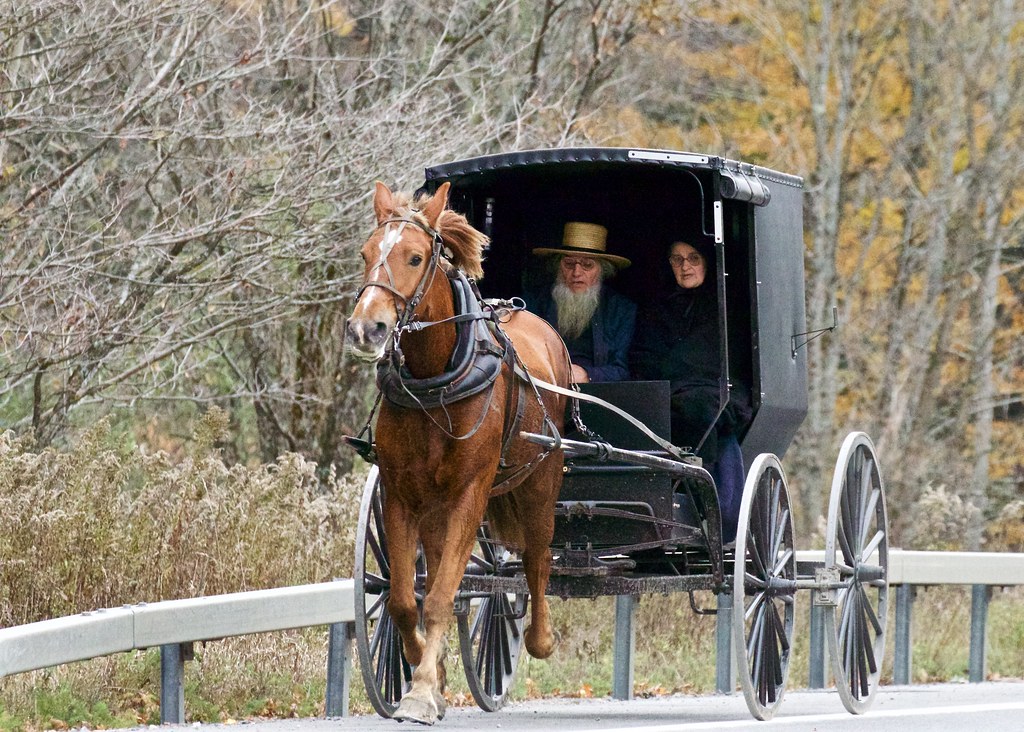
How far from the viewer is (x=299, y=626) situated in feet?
30.0

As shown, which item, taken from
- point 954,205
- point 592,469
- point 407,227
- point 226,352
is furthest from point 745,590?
point 954,205

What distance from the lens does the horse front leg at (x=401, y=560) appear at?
808cm

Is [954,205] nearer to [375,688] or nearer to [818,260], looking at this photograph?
[818,260]

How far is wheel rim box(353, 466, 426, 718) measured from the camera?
27.6 ft

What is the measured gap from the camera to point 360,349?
7145mm

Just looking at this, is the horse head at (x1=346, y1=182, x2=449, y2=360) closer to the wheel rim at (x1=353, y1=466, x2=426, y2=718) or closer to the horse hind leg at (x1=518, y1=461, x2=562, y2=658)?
the wheel rim at (x1=353, y1=466, x2=426, y2=718)

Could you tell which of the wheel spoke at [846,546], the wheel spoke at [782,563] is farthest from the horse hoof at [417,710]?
the wheel spoke at [846,546]

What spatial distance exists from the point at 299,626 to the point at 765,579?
94.8 inches

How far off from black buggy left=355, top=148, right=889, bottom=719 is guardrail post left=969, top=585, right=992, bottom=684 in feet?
7.41

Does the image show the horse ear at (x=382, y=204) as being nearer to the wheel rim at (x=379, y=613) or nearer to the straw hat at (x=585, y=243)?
the wheel rim at (x=379, y=613)

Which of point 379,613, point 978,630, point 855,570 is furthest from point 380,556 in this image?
point 978,630

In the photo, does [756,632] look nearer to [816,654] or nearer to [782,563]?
[782,563]

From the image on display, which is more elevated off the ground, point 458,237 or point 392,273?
point 458,237

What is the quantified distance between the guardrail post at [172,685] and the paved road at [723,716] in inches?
7.1
